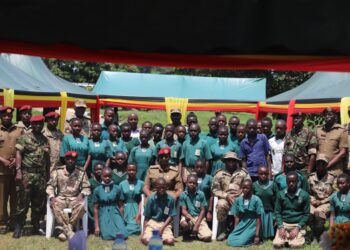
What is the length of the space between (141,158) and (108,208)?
3.11ft

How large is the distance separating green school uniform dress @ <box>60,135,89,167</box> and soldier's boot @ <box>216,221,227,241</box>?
2.10 m

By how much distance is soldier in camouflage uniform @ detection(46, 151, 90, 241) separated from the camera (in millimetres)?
7586

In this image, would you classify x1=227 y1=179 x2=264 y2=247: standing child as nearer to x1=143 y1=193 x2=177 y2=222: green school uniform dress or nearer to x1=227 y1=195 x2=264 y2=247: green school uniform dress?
x1=227 y1=195 x2=264 y2=247: green school uniform dress

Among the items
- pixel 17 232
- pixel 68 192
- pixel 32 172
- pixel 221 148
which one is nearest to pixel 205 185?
pixel 221 148

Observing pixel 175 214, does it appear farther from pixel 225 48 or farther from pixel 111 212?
pixel 225 48

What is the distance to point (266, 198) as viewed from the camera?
790cm

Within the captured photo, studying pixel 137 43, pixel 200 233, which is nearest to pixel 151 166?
pixel 200 233

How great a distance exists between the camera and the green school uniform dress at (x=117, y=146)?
331 inches

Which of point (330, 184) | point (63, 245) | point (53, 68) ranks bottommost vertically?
point (63, 245)

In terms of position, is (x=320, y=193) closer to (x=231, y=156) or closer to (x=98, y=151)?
(x=231, y=156)

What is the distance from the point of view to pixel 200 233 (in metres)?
7.91

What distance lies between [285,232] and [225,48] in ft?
19.3

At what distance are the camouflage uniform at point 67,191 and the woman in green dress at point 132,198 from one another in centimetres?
64

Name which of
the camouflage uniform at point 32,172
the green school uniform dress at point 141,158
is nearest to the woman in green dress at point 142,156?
the green school uniform dress at point 141,158
